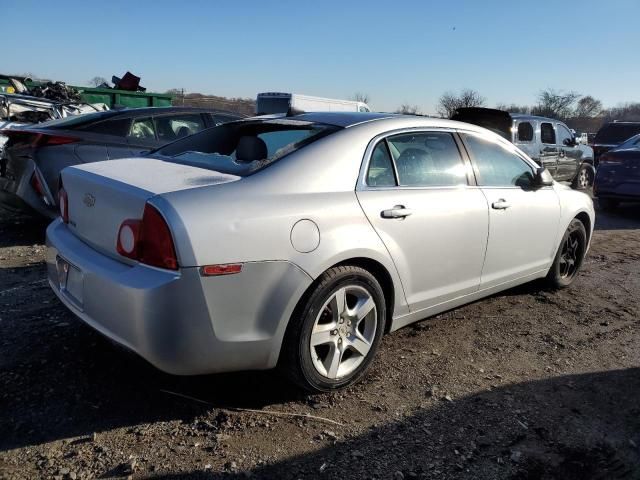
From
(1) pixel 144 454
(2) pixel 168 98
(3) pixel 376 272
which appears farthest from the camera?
(2) pixel 168 98

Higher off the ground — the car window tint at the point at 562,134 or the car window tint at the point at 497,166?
the car window tint at the point at 497,166

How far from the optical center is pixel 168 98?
17.1m

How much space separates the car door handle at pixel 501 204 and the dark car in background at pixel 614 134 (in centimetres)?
1442

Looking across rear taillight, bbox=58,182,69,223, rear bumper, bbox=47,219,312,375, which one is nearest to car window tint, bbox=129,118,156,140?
rear taillight, bbox=58,182,69,223

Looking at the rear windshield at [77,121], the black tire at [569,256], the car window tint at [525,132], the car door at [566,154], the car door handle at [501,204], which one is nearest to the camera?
the car door handle at [501,204]

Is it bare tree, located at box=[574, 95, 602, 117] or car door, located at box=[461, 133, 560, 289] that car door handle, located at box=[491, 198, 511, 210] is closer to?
car door, located at box=[461, 133, 560, 289]

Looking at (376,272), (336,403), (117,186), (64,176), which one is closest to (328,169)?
(376,272)

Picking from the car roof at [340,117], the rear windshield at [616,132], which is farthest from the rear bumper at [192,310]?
the rear windshield at [616,132]

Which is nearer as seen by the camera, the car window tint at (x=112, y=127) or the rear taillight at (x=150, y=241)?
the rear taillight at (x=150, y=241)

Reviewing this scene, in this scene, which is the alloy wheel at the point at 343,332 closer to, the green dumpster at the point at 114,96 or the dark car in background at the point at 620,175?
the dark car in background at the point at 620,175

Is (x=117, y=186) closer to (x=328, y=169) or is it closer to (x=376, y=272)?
(x=328, y=169)

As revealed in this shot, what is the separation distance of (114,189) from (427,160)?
1.96m

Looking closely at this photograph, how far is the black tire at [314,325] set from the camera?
2691mm

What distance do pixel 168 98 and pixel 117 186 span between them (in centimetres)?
1558
